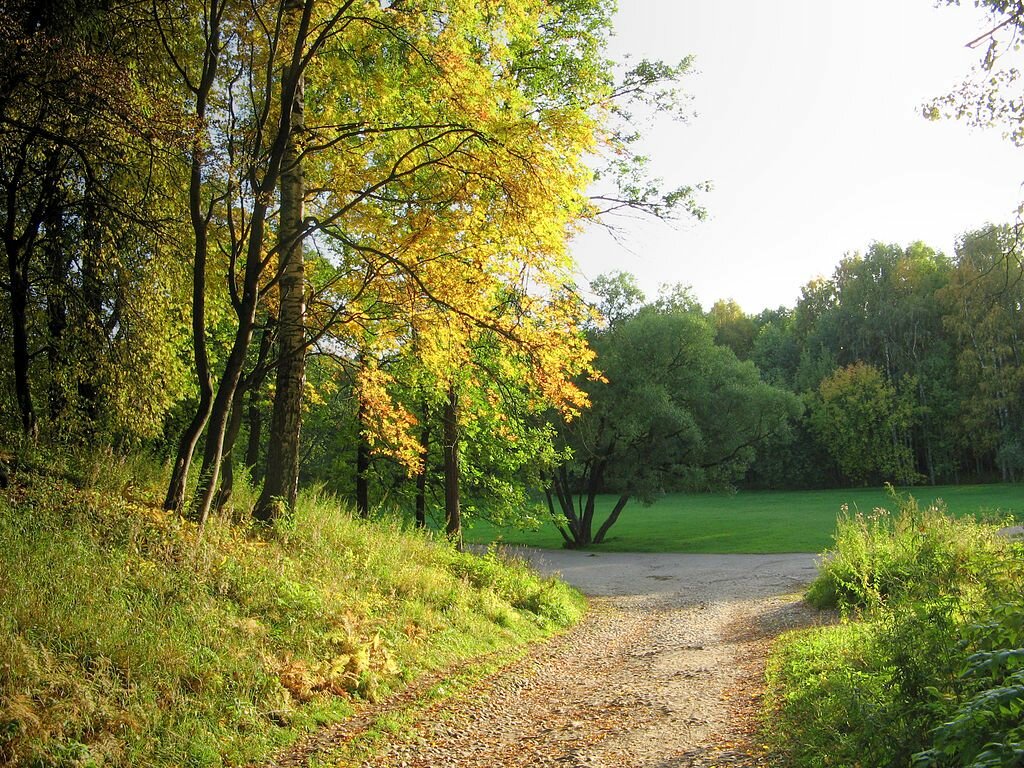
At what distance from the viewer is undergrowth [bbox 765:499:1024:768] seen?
295 centimetres

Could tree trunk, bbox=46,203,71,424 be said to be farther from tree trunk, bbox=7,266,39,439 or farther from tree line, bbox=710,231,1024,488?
tree line, bbox=710,231,1024,488

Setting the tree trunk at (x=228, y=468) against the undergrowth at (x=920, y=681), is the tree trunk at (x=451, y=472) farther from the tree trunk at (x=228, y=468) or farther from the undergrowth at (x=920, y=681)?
the undergrowth at (x=920, y=681)

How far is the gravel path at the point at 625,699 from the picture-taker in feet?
16.8

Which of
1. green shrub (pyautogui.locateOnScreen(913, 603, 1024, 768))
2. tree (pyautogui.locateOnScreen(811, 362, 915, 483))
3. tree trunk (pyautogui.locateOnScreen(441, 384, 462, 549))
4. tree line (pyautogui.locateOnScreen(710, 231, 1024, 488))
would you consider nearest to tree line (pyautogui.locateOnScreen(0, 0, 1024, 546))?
tree trunk (pyautogui.locateOnScreen(441, 384, 462, 549))

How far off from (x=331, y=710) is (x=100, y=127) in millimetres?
6380

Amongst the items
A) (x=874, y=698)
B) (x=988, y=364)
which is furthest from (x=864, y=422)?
(x=874, y=698)

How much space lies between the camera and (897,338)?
58000mm

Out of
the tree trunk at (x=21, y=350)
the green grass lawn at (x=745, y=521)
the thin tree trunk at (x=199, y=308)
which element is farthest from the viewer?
the green grass lawn at (x=745, y=521)

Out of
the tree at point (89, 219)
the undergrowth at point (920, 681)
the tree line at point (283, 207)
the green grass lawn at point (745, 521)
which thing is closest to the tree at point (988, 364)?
the green grass lawn at point (745, 521)

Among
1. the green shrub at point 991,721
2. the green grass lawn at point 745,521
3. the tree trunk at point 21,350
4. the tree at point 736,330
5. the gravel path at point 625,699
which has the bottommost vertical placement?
the green grass lawn at point 745,521

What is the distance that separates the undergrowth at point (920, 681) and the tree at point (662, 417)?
19.9m

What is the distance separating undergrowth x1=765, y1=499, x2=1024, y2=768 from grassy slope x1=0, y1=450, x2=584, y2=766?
349 centimetres

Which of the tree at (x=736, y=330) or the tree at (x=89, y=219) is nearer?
the tree at (x=89, y=219)

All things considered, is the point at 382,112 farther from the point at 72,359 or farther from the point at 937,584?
the point at 937,584
